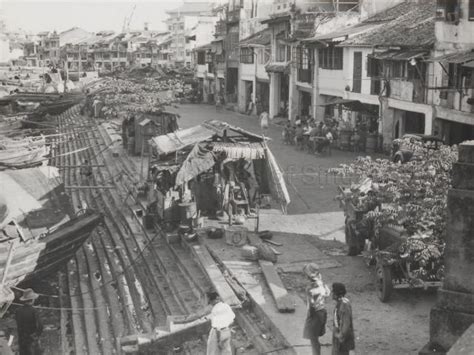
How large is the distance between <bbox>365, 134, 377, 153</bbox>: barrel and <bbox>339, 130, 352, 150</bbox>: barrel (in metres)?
0.96

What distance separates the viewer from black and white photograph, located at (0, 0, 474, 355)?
10719 mm

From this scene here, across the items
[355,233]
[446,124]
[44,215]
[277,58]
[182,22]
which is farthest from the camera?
[182,22]

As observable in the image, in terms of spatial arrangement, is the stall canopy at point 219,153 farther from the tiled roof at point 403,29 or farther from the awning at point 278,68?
the awning at point 278,68

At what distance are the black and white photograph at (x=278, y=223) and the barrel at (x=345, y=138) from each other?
79 millimetres

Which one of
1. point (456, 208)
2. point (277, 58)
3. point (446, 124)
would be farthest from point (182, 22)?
point (456, 208)

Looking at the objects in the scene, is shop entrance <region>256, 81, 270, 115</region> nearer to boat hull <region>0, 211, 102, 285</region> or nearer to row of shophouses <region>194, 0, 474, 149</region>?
row of shophouses <region>194, 0, 474, 149</region>

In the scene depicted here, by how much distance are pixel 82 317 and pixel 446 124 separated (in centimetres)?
1896

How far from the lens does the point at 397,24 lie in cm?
3222

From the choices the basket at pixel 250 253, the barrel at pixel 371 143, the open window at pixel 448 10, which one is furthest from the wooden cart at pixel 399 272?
the barrel at pixel 371 143

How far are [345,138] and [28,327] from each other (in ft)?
76.9

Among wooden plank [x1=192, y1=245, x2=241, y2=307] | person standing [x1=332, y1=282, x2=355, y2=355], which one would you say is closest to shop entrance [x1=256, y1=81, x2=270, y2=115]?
wooden plank [x1=192, y1=245, x2=241, y2=307]

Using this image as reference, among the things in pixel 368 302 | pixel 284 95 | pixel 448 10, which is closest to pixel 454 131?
pixel 448 10

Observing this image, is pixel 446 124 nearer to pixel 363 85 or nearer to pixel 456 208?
pixel 363 85

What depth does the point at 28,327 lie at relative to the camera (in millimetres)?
11414
